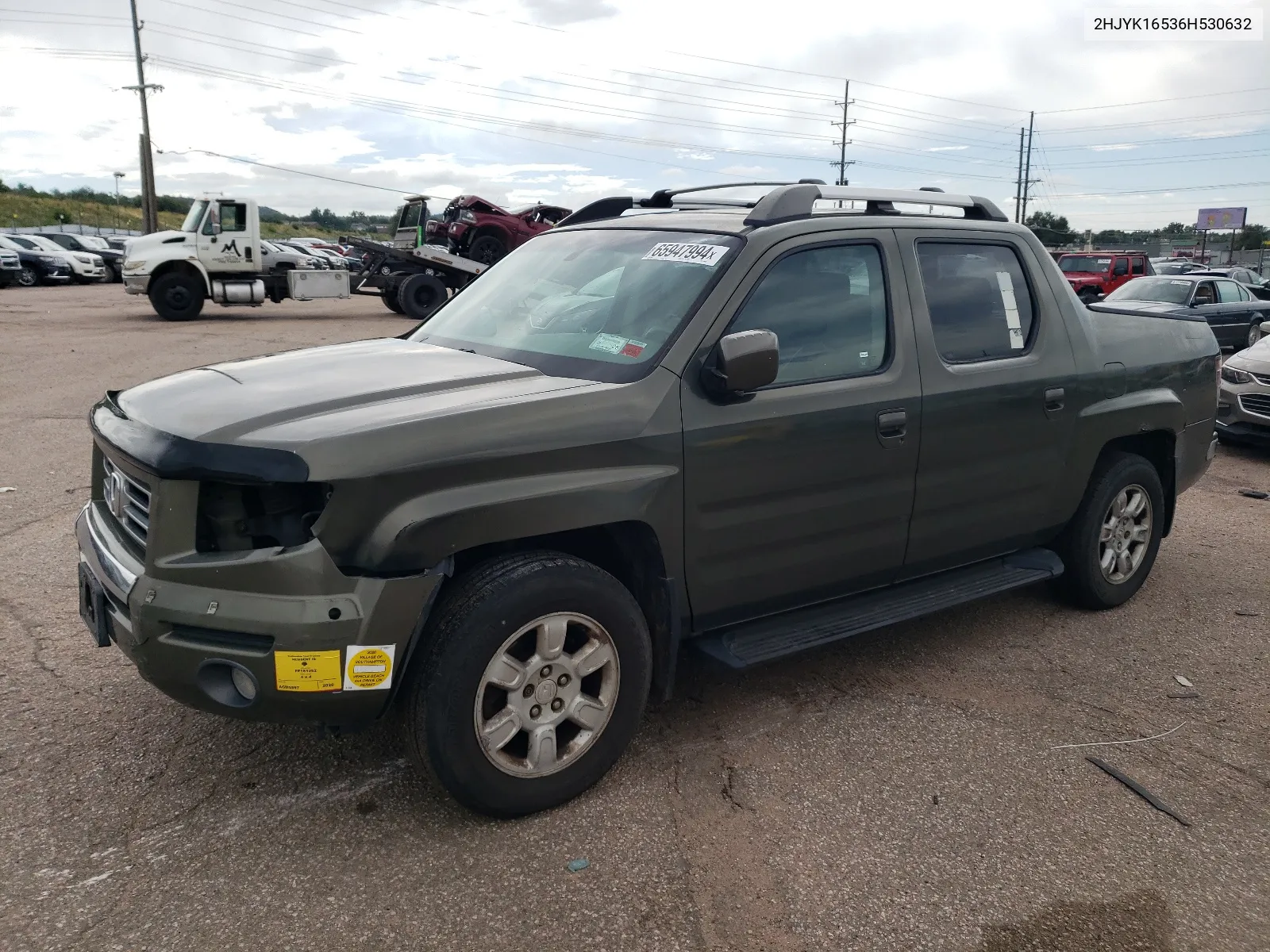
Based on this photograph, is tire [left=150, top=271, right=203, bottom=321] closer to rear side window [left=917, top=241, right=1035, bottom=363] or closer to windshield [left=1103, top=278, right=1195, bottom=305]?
windshield [left=1103, top=278, right=1195, bottom=305]

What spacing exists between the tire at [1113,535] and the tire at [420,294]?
1730cm

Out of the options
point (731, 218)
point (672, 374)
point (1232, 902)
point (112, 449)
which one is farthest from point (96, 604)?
point (1232, 902)

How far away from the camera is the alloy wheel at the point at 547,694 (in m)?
2.93

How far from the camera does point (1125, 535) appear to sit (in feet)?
16.3

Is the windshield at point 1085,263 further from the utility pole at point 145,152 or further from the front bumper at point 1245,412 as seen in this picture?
the utility pole at point 145,152

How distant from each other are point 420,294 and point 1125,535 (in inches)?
706

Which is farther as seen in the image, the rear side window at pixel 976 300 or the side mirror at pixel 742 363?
the rear side window at pixel 976 300

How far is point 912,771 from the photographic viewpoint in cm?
340

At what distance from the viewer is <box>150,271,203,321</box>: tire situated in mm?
19234

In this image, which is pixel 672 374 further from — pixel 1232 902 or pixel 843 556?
pixel 1232 902

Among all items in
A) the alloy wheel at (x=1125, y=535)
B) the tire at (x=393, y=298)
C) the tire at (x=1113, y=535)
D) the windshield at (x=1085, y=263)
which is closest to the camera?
the tire at (x=1113, y=535)

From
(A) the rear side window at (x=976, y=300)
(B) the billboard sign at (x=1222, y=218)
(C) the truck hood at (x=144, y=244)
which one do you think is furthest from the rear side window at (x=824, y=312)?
(B) the billboard sign at (x=1222, y=218)

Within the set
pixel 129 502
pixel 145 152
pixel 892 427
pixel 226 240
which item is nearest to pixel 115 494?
pixel 129 502

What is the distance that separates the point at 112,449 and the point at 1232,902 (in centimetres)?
347
